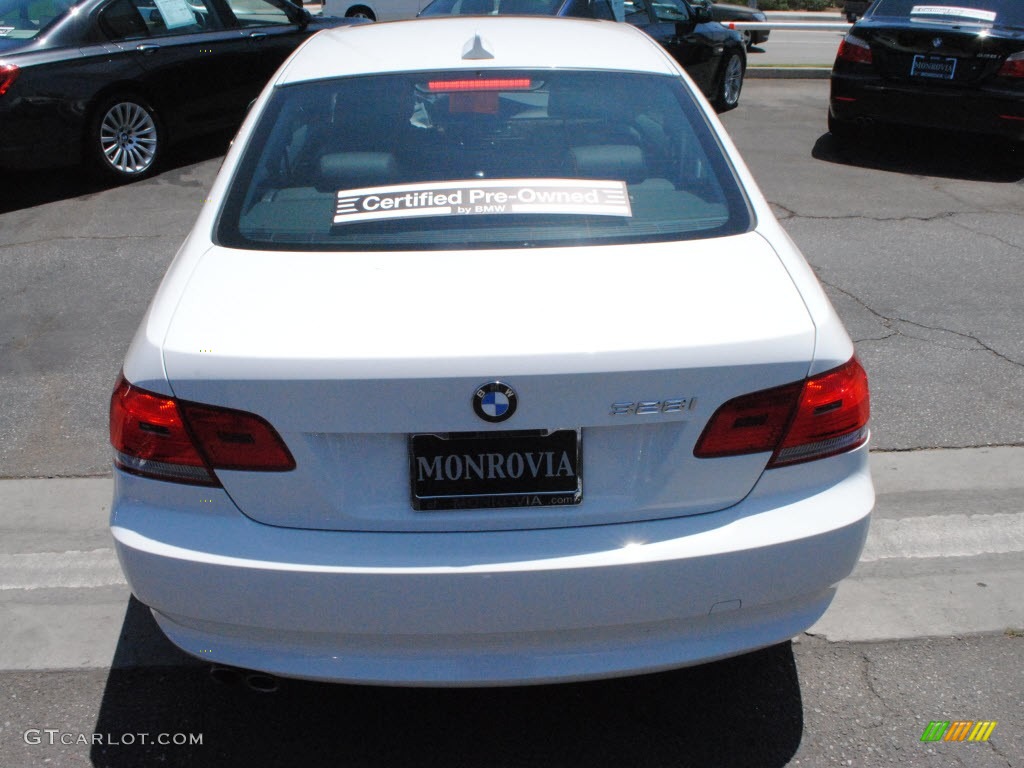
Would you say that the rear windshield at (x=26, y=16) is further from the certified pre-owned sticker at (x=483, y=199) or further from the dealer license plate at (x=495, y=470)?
the dealer license plate at (x=495, y=470)

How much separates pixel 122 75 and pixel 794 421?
7371mm

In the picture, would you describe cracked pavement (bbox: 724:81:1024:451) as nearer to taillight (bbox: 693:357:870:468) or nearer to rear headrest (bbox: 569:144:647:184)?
rear headrest (bbox: 569:144:647:184)

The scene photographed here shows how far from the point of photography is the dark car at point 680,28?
9961 millimetres

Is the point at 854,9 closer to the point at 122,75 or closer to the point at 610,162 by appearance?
the point at 122,75

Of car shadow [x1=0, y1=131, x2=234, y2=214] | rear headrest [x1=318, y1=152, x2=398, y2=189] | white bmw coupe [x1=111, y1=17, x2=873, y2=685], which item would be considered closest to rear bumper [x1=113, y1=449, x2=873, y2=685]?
white bmw coupe [x1=111, y1=17, x2=873, y2=685]

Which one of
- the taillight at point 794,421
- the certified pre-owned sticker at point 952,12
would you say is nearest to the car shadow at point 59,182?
the certified pre-owned sticker at point 952,12

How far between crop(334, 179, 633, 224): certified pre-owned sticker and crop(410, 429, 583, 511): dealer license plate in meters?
0.81

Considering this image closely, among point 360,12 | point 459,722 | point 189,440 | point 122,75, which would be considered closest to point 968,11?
→ point 122,75

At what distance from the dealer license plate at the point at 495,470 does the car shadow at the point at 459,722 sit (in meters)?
0.84

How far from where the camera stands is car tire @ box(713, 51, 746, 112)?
11.5 meters

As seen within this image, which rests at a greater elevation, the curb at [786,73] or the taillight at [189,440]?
the taillight at [189,440]

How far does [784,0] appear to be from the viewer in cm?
3538

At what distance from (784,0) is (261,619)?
3686 centimetres

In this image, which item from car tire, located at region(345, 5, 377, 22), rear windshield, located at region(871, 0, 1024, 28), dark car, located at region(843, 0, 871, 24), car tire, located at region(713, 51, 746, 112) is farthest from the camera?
dark car, located at region(843, 0, 871, 24)
